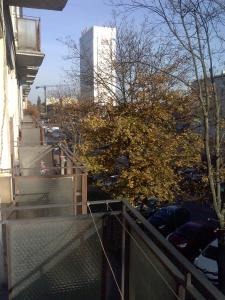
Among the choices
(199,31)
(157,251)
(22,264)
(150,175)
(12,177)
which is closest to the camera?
(157,251)

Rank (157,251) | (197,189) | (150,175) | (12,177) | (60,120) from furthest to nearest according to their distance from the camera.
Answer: (60,120)
(197,189)
(150,175)
(12,177)
(157,251)

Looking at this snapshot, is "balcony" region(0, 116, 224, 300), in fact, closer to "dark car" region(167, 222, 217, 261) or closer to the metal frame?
the metal frame

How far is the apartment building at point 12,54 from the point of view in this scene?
295 inches

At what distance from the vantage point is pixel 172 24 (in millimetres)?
9695

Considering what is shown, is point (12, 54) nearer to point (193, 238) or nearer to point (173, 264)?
point (193, 238)

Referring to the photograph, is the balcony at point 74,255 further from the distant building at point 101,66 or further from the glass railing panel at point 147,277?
the distant building at point 101,66

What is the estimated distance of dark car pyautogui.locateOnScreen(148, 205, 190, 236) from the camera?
54.6 feet

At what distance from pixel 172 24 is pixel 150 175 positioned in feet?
20.5

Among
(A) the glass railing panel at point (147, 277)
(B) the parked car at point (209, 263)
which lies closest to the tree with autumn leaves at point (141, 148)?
(B) the parked car at point (209, 263)

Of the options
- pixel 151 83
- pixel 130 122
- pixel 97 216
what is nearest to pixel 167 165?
pixel 130 122

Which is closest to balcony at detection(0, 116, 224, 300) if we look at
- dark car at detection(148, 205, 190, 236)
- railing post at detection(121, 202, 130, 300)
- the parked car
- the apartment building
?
railing post at detection(121, 202, 130, 300)

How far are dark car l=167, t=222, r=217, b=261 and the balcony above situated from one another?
7.96 m

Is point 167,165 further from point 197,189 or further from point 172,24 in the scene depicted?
point 172,24

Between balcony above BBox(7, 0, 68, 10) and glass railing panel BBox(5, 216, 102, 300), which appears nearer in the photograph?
glass railing panel BBox(5, 216, 102, 300)
